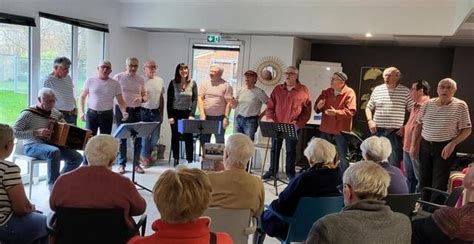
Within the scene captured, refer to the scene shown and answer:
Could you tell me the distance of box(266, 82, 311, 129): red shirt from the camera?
18.3 feet

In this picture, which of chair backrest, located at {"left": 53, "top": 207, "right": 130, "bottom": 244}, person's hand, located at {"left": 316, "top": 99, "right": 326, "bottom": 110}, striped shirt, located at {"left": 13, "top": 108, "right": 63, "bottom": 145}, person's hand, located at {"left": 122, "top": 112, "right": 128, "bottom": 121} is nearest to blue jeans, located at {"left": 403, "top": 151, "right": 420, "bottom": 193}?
person's hand, located at {"left": 316, "top": 99, "right": 326, "bottom": 110}

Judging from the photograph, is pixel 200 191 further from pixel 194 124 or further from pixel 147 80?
pixel 147 80

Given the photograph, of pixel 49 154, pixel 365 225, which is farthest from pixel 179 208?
pixel 49 154

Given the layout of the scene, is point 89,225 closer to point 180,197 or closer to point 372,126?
point 180,197

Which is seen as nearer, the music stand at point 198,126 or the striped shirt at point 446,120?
the striped shirt at point 446,120

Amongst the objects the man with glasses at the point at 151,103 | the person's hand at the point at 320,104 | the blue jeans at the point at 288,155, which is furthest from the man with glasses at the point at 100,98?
the person's hand at the point at 320,104

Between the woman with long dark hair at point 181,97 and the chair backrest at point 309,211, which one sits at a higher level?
the woman with long dark hair at point 181,97

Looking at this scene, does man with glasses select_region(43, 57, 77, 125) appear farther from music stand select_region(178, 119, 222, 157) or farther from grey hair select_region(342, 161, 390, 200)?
grey hair select_region(342, 161, 390, 200)

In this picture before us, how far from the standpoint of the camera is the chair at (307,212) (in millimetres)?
2662

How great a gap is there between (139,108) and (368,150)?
12.2ft

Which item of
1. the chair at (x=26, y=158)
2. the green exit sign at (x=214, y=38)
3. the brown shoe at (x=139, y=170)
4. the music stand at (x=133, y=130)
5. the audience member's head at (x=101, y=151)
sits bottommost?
the brown shoe at (x=139, y=170)

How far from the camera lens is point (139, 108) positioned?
19.4 feet

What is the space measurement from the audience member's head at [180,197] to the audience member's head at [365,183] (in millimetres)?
713

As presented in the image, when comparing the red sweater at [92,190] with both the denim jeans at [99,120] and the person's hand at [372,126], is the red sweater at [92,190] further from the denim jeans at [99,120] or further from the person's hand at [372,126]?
the person's hand at [372,126]
